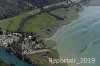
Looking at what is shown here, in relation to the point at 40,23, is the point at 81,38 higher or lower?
lower

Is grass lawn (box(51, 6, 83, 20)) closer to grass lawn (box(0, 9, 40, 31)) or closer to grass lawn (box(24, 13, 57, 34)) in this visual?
grass lawn (box(24, 13, 57, 34))

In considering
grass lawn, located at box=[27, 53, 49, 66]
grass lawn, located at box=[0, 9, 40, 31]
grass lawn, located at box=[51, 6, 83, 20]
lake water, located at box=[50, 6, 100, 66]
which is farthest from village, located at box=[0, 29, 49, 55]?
grass lawn, located at box=[51, 6, 83, 20]

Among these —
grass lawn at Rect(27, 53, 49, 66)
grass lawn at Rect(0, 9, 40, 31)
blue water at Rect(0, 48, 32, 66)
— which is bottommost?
blue water at Rect(0, 48, 32, 66)

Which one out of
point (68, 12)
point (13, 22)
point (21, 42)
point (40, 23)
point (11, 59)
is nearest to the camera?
point (11, 59)

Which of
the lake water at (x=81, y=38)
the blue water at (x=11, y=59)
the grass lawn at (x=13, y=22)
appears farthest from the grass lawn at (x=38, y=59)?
the grass lawn at (x=13, y=22)

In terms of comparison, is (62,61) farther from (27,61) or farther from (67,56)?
(27,61)

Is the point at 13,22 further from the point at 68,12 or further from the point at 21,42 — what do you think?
the point at 68,12

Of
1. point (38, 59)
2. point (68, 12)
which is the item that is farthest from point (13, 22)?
point (38, 59)
